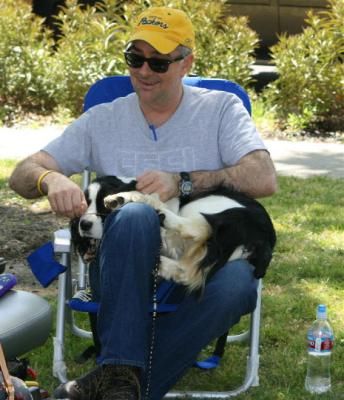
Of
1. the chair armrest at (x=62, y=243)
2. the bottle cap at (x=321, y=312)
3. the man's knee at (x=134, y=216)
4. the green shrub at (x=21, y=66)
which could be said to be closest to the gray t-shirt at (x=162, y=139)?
the chair armrest at (x=62, y=243)

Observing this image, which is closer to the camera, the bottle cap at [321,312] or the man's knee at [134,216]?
the man's knee at [134,216]

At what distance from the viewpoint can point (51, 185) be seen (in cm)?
379

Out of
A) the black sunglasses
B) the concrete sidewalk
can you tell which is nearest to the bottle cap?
the black sunglasses

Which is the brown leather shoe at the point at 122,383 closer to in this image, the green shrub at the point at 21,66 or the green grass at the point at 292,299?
the green grass at the point at 292,299

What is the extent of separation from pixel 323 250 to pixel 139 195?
2476 mm

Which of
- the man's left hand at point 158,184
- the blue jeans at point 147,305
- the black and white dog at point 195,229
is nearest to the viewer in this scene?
the blue jeans at point 147,305

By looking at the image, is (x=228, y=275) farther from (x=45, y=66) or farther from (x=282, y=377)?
(x=45, y=66)

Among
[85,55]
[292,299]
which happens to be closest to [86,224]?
[292,299]

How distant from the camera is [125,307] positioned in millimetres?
3500

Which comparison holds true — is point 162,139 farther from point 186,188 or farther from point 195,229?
point 195,229

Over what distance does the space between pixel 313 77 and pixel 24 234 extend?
4.27 metres

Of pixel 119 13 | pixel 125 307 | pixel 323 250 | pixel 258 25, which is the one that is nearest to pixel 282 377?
pixel 125 307

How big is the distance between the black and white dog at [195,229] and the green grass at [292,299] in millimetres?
598

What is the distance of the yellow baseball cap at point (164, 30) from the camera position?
13.1ft
